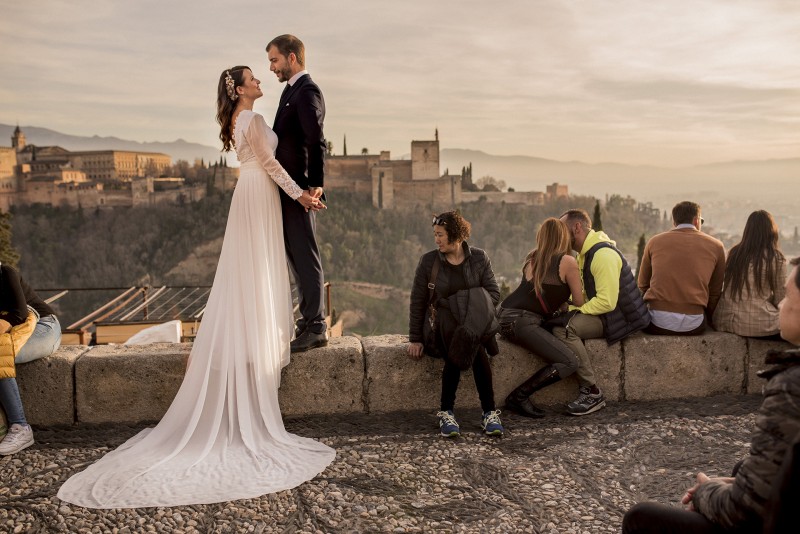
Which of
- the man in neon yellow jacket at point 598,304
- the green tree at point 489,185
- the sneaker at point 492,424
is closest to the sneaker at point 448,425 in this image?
the sneaker at point 492,424

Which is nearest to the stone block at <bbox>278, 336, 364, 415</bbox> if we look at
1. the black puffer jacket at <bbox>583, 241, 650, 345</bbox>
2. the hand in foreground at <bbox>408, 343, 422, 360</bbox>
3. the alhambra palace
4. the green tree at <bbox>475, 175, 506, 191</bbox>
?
the hand in foreground at <bbox>408, 343, 422, 360</bbox>

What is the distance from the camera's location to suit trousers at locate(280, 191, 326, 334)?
3881 mm

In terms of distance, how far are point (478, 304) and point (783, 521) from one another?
Result: 231cm

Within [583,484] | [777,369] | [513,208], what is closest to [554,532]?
[583,484]

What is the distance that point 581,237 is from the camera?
165 inches

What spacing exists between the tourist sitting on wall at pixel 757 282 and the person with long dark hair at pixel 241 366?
2.53 metres

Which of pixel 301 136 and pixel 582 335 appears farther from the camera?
A: pixel 582 335

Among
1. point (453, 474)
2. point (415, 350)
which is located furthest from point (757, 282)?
point (453, 474)

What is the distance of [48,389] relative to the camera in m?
3.76

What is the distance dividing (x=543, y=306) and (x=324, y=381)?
132 cm

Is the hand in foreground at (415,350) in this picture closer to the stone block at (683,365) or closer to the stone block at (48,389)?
the stone block at (683,365)

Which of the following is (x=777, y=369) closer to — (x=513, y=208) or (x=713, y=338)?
(x=713, y=338)

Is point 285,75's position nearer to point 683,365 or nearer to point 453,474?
point 453,474

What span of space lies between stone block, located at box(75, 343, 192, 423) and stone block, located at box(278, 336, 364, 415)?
58cm
